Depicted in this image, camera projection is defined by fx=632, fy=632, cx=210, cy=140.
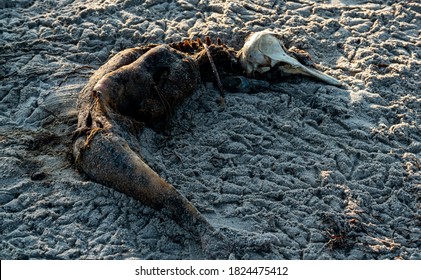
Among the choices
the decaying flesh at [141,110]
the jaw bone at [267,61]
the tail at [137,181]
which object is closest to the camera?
the tail at [137,181]

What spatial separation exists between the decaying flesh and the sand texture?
95 mm

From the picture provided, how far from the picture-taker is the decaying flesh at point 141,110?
3775mm

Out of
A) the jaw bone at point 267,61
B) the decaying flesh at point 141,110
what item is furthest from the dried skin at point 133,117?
the jaw bone at point 267,61

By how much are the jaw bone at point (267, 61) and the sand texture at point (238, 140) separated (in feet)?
0.29

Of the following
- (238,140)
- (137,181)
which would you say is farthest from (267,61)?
(137,181)

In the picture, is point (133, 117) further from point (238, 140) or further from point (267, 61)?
point (267, 61)

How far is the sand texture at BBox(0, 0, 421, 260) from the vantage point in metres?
3.78

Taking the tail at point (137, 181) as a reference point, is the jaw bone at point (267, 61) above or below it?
above

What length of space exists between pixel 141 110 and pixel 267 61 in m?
1.17

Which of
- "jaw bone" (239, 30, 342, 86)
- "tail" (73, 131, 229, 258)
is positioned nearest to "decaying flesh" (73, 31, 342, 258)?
"tail" (73, 131, 229, 258)

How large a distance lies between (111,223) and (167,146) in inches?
32.0

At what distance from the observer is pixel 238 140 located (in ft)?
14.7

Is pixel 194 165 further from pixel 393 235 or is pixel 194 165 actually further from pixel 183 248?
pixel 393 235

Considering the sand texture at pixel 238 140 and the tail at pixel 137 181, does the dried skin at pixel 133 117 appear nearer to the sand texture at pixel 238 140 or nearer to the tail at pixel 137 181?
the tail at pixel 137 181
